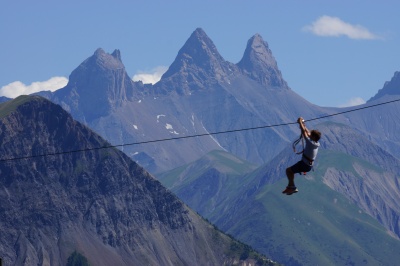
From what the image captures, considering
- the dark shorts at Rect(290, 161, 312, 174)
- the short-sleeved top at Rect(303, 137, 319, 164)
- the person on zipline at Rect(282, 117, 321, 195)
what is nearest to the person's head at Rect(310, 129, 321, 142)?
the person on zipline at Rect(282, 117, 321, 195)

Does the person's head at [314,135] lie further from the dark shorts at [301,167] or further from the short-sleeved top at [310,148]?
the dark shorts at [301,167]

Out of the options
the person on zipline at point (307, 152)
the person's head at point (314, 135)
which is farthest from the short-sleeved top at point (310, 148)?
the person's head at point (314, 135)

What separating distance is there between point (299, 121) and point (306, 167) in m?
1.84

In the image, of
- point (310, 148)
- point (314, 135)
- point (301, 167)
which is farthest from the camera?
point (301, 167)

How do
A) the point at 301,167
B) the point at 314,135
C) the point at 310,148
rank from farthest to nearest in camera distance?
the point at 301,167 → the point at 314,135 → the point at 310,148

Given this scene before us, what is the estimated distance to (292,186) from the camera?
1768 inches

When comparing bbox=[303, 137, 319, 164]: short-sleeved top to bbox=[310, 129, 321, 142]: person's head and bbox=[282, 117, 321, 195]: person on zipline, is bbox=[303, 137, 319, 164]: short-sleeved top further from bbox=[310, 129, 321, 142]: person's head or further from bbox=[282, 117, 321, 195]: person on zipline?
bbox=[310, 129, 321, 142]: person's head

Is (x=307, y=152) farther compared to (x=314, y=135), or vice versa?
(x=314, y=135)

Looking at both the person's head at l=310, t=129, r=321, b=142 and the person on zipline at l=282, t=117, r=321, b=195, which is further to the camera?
the person's head at l=310, t=129, r=321, b=142

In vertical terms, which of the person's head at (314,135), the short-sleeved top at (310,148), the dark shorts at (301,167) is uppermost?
the person's head at (314,135)

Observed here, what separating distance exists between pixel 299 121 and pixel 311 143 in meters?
1.25

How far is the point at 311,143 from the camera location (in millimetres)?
43312

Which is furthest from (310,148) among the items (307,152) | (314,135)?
(314,135)

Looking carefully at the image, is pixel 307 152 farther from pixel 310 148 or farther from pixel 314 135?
pixel 314 135
